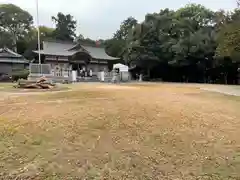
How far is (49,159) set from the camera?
545cm

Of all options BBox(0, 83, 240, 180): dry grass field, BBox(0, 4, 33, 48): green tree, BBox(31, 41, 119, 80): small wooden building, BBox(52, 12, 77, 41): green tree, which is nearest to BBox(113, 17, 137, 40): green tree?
BBox(52, 12, 77, 41): green tree

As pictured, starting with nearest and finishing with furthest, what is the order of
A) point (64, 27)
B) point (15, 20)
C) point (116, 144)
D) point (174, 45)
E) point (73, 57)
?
point (116, 144), point (174, 45), point (73, 57), point (15, 20), point (64, 27)

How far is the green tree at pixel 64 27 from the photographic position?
5691cm

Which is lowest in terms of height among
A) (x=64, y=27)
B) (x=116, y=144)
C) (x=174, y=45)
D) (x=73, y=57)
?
(x=116, y=144)

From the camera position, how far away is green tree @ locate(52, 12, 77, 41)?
2240 inches

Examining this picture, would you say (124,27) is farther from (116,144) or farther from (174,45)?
(116,144)

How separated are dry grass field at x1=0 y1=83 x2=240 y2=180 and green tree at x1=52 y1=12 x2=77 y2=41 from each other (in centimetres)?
4895

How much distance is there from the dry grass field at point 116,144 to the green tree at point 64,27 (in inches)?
1927

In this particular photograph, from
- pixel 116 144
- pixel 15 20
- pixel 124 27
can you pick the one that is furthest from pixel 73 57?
pixel 116 144

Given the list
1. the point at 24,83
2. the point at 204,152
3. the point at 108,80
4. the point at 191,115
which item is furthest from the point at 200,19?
the point at 204,152

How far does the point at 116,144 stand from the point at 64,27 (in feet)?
176

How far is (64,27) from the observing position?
2272 inches

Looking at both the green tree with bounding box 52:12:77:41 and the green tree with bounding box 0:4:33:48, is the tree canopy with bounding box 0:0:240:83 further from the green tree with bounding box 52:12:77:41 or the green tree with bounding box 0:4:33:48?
the green tree with bounding box 52:12:77:41

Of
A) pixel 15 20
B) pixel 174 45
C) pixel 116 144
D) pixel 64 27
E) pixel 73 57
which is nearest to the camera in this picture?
pixel 116 144
